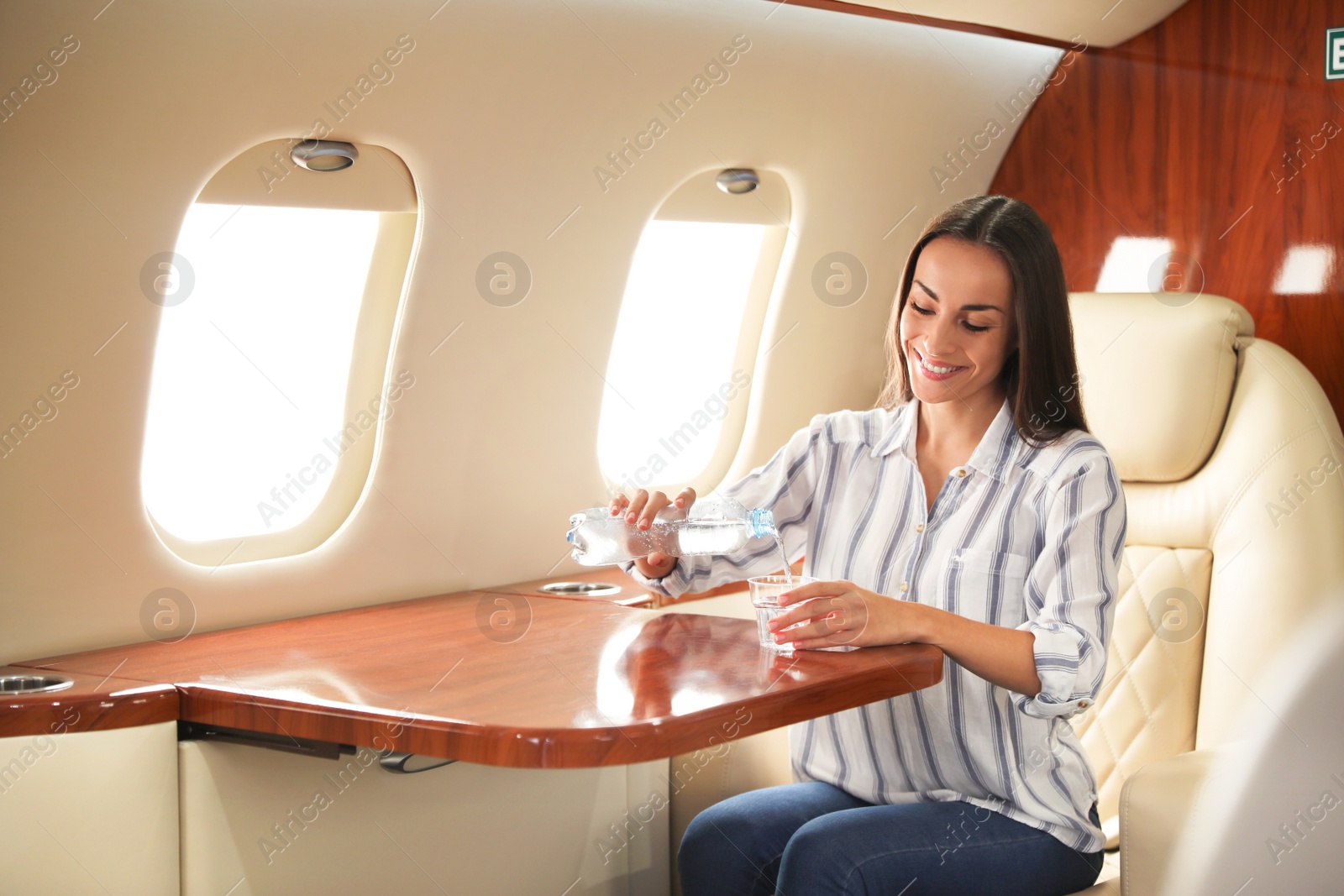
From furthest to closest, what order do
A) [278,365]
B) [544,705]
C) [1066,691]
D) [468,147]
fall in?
[278,365], [468,147], [1066,691], [544,705]

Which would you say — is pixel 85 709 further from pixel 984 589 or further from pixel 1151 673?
pixel 1151 673

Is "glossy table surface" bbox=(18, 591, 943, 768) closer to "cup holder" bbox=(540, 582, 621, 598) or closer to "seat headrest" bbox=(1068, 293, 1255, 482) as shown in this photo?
"cup holder" bbox=(540, 582, 621, 598)

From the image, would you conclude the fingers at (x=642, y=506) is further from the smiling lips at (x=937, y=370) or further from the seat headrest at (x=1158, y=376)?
the seat headrest at (x=1158, y=376)

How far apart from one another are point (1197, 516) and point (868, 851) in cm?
106

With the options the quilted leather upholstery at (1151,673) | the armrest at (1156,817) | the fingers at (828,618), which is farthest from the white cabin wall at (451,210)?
the armrest at (1156,817)

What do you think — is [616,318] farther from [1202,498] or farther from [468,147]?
[1202,498]

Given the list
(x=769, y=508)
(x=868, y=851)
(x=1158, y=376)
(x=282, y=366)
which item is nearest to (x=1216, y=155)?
(x=1158, y=376)

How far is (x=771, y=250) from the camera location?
3207 millimetres

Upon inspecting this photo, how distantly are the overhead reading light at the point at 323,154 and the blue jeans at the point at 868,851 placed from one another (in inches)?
52.1

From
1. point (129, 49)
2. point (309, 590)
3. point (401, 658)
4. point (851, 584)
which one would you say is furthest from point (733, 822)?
point (129, 49)

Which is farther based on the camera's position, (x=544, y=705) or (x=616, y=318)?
(x=616, y=318)

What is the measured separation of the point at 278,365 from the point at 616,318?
31.2 inches

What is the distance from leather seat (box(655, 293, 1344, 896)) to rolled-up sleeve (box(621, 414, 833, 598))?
1.97ft

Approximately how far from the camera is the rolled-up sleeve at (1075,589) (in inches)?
63.7
